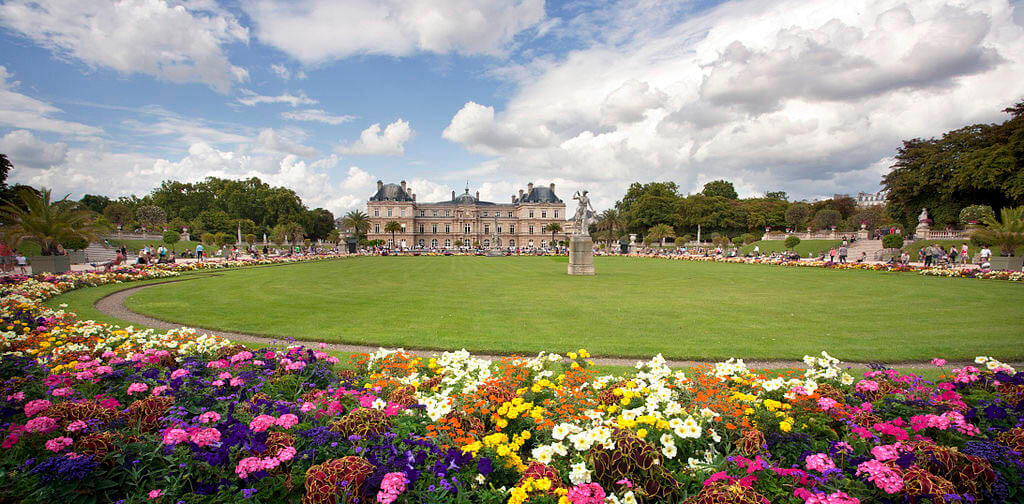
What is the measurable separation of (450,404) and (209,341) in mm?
4737

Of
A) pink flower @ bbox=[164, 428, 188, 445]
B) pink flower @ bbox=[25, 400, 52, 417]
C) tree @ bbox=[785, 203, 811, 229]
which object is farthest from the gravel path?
tree @ bbox=[785, 203, 811, 229]

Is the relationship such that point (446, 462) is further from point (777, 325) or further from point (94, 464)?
point (777, 325)

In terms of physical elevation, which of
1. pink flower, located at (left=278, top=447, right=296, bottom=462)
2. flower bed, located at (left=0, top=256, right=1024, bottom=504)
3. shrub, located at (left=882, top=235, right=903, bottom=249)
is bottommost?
flower bed, located at (left=0, top=256, right=1024, bottom=504)

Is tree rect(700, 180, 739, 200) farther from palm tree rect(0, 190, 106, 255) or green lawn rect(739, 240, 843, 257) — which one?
palm tree rect(0, 190, 106, 255)

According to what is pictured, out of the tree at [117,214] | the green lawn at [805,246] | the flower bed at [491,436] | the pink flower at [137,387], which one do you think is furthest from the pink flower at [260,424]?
the tree at [117,214]

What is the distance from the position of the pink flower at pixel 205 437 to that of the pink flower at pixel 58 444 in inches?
35.4

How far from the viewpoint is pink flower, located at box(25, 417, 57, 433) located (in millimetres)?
3367

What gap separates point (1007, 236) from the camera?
23.5m

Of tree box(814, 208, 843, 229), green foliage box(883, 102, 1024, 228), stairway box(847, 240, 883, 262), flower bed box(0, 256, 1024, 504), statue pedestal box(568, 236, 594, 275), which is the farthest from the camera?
tree box(814, 208, 843, 229)

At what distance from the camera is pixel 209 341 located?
6699mm

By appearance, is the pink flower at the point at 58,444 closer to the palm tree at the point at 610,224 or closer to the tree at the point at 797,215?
the palm tree at the point at 610,224

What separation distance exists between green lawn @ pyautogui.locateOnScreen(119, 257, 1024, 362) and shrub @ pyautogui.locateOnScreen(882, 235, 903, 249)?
78.6 ft

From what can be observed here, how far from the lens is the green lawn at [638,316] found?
8348mm

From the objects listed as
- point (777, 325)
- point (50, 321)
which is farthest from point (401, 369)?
point (777, 325)
